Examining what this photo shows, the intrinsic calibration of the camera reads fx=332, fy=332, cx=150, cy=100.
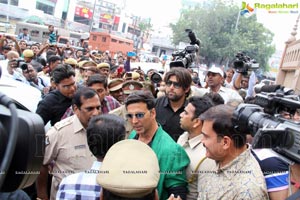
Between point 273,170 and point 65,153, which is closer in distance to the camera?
point 273,170

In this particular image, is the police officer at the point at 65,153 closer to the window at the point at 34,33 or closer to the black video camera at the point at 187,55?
the black video camera at the point at 187,55

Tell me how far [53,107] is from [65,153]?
0.85 m

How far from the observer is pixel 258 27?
3391cm

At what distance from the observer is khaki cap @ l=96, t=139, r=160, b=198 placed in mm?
1533

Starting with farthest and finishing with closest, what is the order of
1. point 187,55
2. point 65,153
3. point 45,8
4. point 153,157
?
point 45,8 < point 187,55 < point 65,153 < point 153,157

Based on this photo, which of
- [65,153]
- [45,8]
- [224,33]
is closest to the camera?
[65,153]

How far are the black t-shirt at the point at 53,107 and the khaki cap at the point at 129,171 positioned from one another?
64.1 inches

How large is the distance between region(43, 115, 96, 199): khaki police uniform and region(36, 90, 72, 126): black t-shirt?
635 mm

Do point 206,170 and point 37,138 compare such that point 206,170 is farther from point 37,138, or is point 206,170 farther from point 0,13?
point 0,13

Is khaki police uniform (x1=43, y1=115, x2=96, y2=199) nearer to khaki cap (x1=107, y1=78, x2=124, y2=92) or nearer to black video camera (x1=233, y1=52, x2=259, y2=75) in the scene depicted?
khaki cap (x1=107, y1=78, x2=124, y2=92)

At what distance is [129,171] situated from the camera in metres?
1.58

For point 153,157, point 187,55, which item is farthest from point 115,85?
point 153,157

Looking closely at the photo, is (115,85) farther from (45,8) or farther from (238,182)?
(45,8)

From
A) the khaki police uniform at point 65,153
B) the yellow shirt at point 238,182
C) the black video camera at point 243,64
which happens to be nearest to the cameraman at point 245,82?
the black video camera at point 243,64
